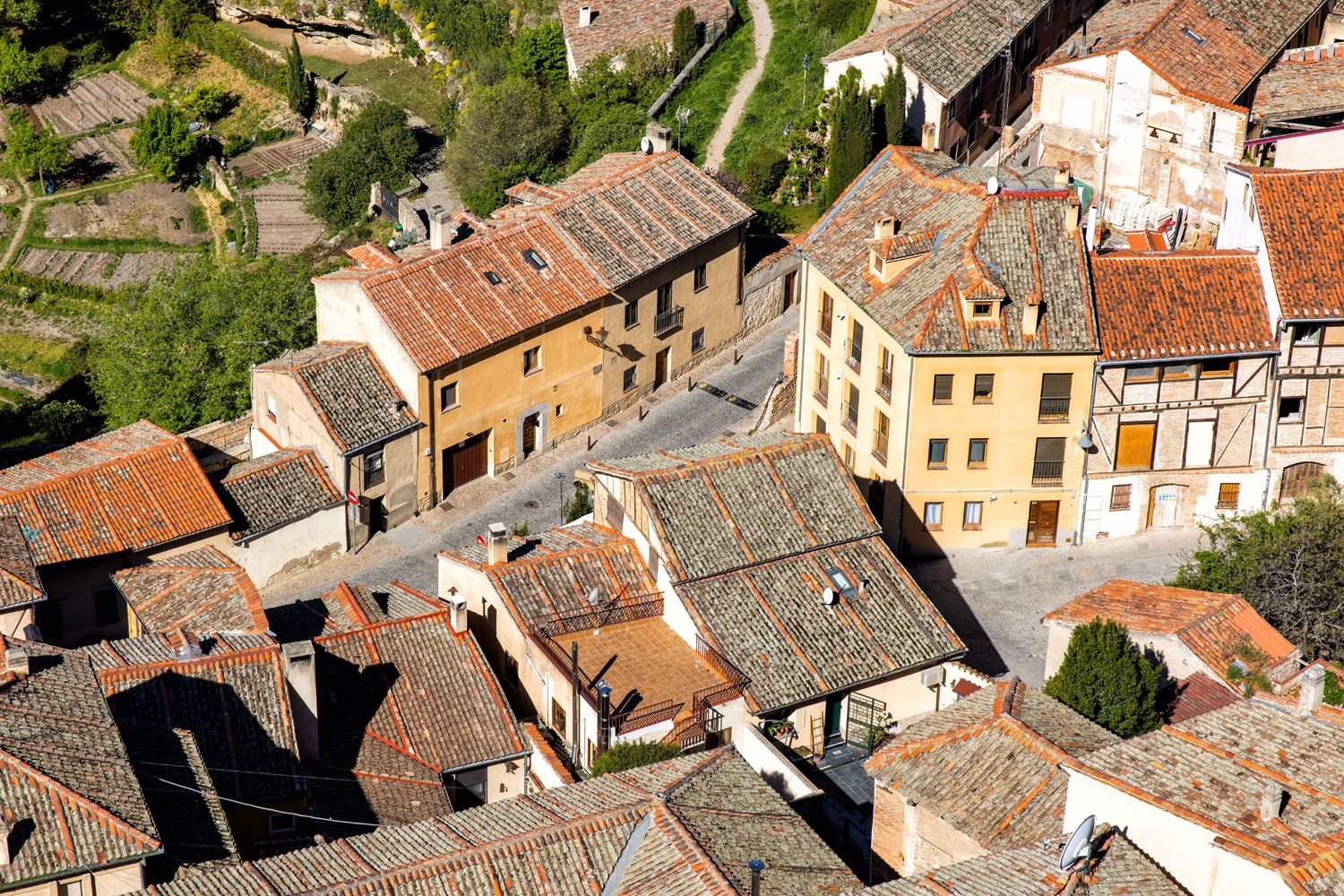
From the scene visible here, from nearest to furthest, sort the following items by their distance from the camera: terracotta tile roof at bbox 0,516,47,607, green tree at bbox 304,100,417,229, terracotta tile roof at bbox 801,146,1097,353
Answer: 1. terracotta tile roof at bbox 0,516,47,607
2. terracotta tile roof at bbox 801,146,1097,353
3. green tree at bbox 304,100,417,229

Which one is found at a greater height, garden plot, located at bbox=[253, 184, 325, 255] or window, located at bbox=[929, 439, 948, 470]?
window, located at bbox=[929, 439, 948, 470]

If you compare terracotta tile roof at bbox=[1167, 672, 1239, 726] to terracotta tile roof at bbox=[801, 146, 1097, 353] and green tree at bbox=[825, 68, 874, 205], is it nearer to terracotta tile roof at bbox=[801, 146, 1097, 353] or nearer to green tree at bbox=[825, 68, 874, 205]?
terracotta tile roof at bbox=[801, 146, 1097, 353]

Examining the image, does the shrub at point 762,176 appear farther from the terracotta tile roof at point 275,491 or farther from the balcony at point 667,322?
the terracotta tile roof at point 275,491

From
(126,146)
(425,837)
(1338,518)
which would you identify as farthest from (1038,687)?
(126,146)

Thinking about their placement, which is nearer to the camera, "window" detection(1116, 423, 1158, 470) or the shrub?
"window" detection(1116, 423, 1158, 470)

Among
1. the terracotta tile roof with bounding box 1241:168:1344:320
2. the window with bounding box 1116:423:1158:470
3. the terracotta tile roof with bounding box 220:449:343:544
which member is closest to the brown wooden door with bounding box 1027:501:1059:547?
the window with bounding box 1116:423:1158:470

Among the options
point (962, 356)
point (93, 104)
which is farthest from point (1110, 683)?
point (93, 104)

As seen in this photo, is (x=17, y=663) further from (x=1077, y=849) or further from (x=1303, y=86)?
(x=1303, y=86)
